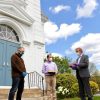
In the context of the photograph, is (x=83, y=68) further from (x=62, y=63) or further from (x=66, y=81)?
(x=62, y=63)

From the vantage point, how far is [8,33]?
15.7m

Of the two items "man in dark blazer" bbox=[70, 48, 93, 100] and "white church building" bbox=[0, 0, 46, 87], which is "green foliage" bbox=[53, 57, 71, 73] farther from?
"man in dark blazer" bbox=[70, 48, 93, 100]

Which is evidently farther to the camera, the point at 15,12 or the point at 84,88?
the point at 15,12

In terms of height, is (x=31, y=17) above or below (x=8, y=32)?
above

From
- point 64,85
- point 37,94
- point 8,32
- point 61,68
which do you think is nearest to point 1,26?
point 8,32

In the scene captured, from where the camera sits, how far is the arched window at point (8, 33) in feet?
50.3

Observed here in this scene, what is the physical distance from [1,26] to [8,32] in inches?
22.4

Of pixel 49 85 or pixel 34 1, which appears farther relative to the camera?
pixel 34 1

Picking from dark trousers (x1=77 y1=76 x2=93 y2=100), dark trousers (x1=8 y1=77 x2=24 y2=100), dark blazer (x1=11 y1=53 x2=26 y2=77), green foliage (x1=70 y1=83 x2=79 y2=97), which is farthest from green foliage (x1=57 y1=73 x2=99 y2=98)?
dark blazer (x1=11 y1=53 x2=26 y2=77)

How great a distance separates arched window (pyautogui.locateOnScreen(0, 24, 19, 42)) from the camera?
50.3 ft

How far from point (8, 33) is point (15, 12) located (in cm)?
124

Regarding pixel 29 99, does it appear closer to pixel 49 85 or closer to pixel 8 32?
pixel 49 85

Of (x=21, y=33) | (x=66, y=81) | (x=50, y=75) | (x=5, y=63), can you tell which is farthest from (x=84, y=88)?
(x=66, y=81)

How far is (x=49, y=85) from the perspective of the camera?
11781 millimetres
